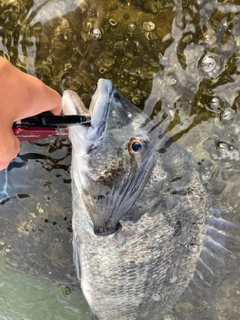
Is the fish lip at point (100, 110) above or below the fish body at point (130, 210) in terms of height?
above

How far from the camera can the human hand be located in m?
1.75

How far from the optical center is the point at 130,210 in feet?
7.87

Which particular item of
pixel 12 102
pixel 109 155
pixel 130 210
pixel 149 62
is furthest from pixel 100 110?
pixel 149 62

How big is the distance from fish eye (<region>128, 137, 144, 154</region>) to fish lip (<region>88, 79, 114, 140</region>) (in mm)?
207

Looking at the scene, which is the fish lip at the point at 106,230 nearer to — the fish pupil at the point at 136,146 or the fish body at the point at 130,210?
the fish body at the point at 130,210

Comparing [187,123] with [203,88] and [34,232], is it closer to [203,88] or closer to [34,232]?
[203,88]

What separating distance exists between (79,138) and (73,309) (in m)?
2.52

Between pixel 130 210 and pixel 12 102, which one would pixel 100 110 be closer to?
pixel 12 102

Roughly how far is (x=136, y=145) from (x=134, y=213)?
0.53 meters

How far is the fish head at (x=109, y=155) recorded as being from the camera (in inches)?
84.0

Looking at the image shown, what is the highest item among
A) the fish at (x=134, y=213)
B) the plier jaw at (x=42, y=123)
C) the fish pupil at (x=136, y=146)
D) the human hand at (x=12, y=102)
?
the human hand at (x=12, y=102)

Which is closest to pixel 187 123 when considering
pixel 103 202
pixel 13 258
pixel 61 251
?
pixel 103 202

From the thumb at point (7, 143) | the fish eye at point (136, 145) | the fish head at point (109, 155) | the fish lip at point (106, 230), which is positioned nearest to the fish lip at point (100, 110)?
the fish head at point (109, 155)

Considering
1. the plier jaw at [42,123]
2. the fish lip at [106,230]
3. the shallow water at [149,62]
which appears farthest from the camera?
the shallow water at [149,62]
